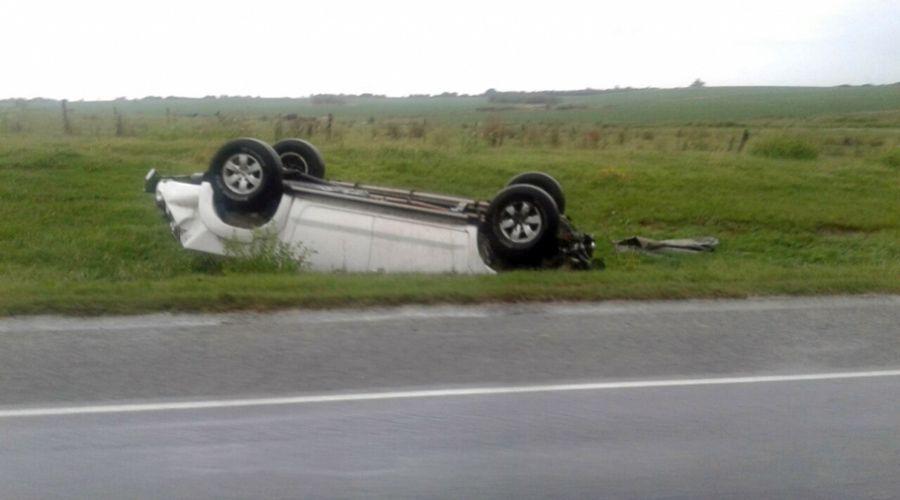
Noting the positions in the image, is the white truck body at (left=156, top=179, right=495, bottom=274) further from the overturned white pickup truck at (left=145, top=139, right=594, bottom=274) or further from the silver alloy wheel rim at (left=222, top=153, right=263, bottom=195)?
the silver alloy wheel rim at (left=222, top=153, right=263, bottom=195)

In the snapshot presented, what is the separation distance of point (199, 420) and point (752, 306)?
18.3 feet

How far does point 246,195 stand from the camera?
40.2 ft

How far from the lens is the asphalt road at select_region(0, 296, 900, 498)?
5746mm

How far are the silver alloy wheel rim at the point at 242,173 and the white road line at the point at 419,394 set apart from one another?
18.0 feet

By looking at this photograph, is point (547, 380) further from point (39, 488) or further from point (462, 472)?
point (39, 488)

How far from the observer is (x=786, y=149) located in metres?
27.2

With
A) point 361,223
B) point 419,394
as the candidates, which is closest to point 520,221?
point 361,223

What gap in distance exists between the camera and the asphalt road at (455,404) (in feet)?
18.9

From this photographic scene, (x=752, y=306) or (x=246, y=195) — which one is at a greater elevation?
(x=246, y=195)

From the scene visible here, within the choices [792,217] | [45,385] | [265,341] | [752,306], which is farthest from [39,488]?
[792,217]

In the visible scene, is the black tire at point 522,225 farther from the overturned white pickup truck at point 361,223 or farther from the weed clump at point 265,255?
the weed clump at point 265,255

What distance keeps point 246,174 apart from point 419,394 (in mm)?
5716

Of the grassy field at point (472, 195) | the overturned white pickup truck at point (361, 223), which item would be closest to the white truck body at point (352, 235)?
the overturned white pickup truck at point (361, 223)

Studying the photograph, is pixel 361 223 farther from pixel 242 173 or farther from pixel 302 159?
pixel 302 159
